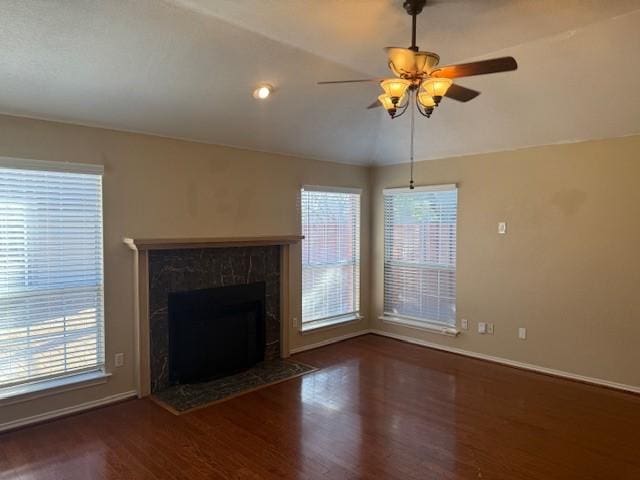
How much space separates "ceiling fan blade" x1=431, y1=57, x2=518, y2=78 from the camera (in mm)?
2252

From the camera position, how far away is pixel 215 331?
4523 millimetres

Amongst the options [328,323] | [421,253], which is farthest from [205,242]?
[421,253]

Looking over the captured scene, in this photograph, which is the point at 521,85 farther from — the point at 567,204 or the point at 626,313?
the point at 626,313

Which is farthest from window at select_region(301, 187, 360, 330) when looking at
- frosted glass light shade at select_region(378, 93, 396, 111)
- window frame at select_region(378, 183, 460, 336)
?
frosted glass light shade at select_region(378, 93, 396, 111)

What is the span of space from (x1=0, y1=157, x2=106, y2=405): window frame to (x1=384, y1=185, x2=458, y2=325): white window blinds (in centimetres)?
367

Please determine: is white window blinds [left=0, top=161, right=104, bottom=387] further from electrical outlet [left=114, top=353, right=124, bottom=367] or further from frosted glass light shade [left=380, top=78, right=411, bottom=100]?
frosted glass light shade [left=380, top=78, right=411, bottom=100]

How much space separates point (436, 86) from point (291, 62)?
1.56 meters

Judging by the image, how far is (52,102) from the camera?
3.34 metres

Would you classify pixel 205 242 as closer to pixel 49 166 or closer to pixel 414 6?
pixel 49 166

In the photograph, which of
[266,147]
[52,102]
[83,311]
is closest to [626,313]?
[266,147]

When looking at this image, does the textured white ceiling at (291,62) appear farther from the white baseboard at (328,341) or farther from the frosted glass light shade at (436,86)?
the white baseboard at (328,341)

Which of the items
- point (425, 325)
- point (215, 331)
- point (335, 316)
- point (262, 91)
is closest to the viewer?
point (262, 91)

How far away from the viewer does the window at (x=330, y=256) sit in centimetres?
555

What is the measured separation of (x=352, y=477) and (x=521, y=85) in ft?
11.4
